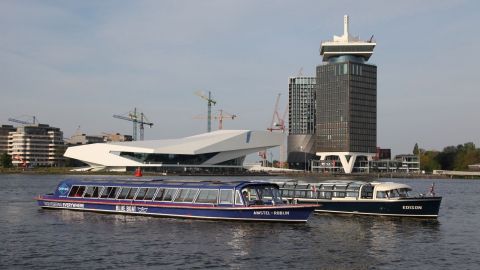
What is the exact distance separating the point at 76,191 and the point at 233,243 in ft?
80.0

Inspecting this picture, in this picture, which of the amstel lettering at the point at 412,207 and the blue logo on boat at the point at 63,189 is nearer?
the amstel lettering at the point at 412,207

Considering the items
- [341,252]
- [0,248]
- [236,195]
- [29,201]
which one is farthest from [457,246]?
[29,201]

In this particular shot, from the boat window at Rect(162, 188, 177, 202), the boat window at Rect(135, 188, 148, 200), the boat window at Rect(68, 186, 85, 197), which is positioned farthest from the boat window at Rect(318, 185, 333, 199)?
the boat window at Rect(68, 186, 85, 197)

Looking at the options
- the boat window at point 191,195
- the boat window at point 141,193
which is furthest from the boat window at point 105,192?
the boat window at point 191,195

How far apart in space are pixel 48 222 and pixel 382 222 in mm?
25975

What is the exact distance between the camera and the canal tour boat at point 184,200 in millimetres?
41469

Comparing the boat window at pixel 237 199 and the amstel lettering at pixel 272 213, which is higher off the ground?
the boat window at pixel 237 199

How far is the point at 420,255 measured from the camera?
104ft

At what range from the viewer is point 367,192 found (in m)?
49.0

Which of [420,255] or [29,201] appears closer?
[420,255]

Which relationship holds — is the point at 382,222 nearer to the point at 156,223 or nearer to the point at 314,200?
the point at 314,200

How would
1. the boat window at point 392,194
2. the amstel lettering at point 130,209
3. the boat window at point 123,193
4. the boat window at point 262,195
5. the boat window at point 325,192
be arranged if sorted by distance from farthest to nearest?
the boat window at point 325,192, the boat window at point 123,193, the boat window at point 392,194, the amstel lettering at point 130,209, the boat window at point 262,195

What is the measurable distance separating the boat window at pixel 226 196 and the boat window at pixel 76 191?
16.2m

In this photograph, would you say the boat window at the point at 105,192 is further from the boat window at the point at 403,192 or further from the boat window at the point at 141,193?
the boat window at the point at 403,192
